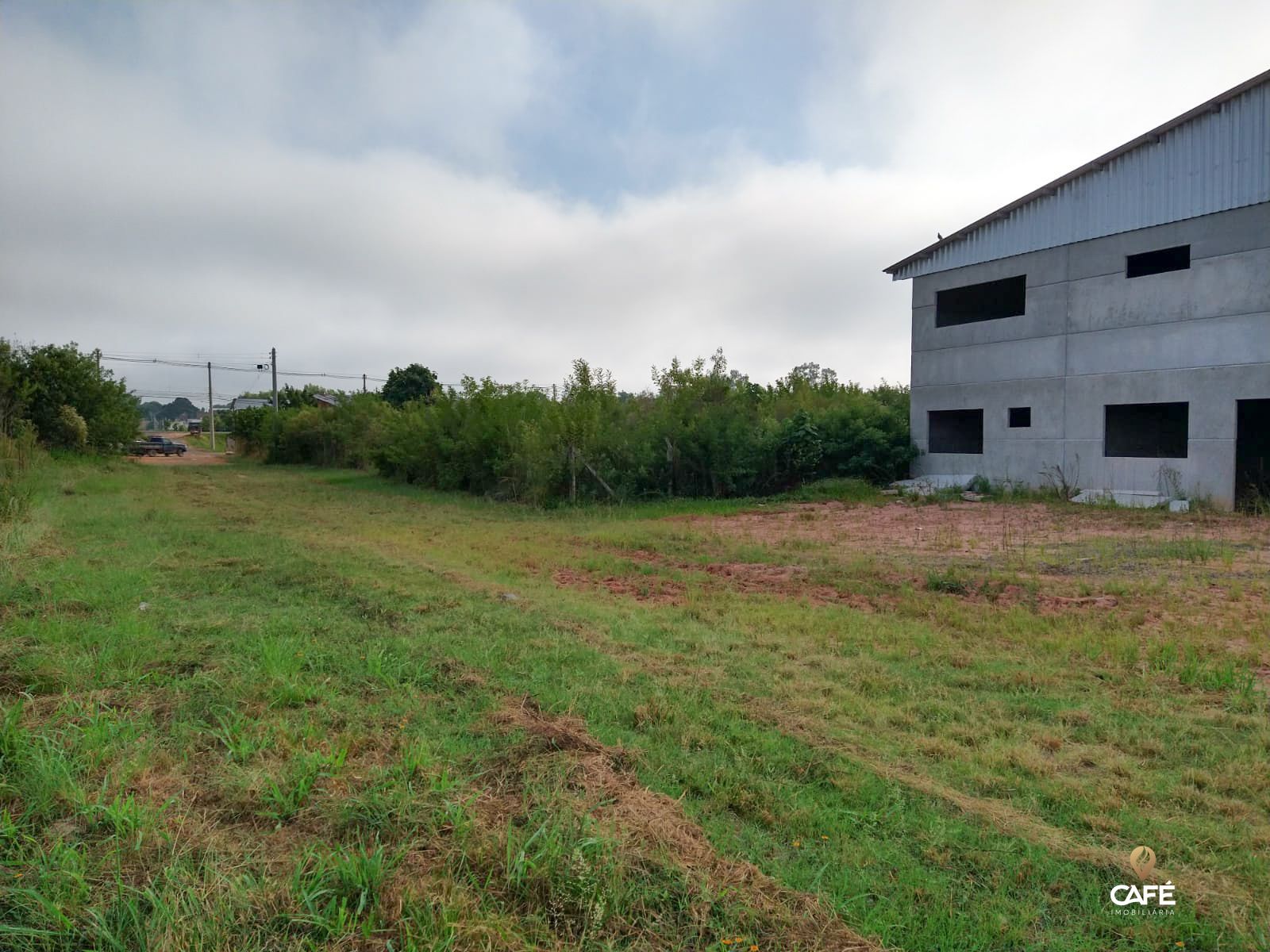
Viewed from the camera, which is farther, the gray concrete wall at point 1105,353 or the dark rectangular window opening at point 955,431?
the dark rectangular window opening at point 955,431

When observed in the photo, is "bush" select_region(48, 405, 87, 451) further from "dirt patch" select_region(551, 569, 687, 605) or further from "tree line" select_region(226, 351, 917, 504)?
"dirt patch" select_region(551, 569, 687, 605)

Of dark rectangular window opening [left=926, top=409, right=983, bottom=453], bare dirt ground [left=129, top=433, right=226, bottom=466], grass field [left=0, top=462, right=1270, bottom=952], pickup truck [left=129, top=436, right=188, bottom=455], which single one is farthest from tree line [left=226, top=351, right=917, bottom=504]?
pickup truck [left=129, top=436, right=188, bottom=455]

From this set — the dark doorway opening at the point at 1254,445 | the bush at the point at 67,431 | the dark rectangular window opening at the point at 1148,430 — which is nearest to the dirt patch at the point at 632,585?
the dark rectangular window opening at the point at 1148,430

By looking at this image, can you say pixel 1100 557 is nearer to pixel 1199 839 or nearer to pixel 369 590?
pixel 1199 839

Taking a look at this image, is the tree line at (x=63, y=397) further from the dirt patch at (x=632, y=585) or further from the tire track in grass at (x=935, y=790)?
the tire track in grass at (x=935, y=790)

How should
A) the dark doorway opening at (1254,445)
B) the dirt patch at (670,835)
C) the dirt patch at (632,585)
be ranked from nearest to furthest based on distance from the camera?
the dirt patch at (670,835)
the dirt patch at (632,585)
the dark doorway opening at (1254,445)

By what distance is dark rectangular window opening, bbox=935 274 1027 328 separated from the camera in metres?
18.7

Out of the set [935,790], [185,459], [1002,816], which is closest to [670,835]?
[935,790]

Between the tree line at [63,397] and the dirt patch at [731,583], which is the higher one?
the tree line at [63,397]

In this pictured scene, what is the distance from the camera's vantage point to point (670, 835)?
2705 millimetres

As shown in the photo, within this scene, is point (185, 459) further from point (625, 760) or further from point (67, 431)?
point (625, 760)

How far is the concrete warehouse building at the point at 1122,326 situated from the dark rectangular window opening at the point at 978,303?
2.6 inches

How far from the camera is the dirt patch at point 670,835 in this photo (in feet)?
7.50

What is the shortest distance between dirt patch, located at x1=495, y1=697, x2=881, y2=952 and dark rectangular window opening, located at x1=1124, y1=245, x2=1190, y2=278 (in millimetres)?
15862
